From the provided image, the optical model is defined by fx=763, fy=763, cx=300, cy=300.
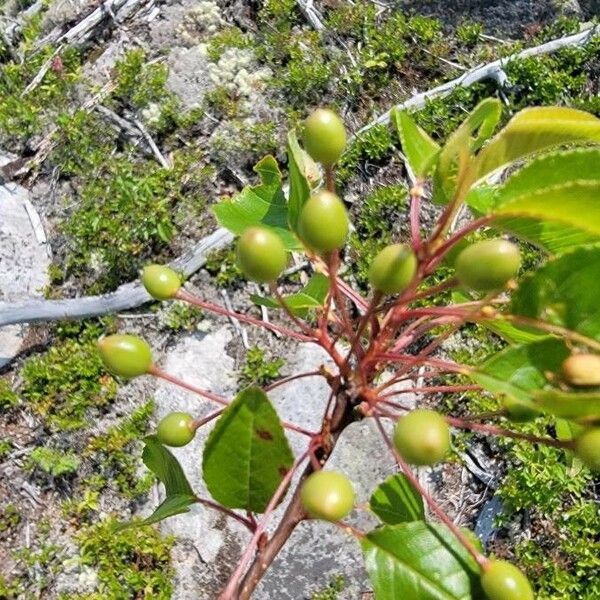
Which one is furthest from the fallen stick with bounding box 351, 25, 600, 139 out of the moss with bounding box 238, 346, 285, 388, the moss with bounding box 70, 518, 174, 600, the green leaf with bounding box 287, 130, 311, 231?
the green leaf with bounding box 287, 130, 311, 231

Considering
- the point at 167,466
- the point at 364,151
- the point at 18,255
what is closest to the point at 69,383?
the point at 18,255

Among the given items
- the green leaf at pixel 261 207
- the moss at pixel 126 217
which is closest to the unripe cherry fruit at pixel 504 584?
the green leaf at pixel 261 207

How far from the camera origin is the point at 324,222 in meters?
0.88

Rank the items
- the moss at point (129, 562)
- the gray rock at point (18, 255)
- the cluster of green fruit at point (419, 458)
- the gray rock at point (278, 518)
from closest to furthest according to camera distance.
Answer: the cluster of green fruit at point (419, 458) < the gray rock at point (278, 518) < the moss at point (129, 562) < the gray rock at point (18, 255)

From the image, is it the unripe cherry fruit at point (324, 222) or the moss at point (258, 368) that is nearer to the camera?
the unripe cherry fruit at point (324, 222)

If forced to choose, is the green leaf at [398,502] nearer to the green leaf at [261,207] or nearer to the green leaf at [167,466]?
the green leaf at [167,466]

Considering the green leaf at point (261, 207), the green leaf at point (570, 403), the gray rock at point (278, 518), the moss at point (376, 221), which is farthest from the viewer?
the moss at point (376, 221)

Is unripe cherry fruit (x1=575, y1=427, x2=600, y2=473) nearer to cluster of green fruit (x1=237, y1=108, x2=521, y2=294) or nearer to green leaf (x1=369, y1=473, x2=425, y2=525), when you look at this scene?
cluster of green fruit (x1=237, y1=108, x2=521, y2=294)

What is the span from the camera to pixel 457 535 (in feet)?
3.17

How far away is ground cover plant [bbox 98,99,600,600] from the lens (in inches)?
32.4

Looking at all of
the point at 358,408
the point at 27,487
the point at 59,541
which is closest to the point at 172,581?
the point at 59,541

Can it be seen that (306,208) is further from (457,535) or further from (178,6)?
(178,6)

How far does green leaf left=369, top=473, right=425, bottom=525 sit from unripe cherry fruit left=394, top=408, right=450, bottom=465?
0.34 metres

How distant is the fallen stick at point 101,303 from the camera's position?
305 cm
